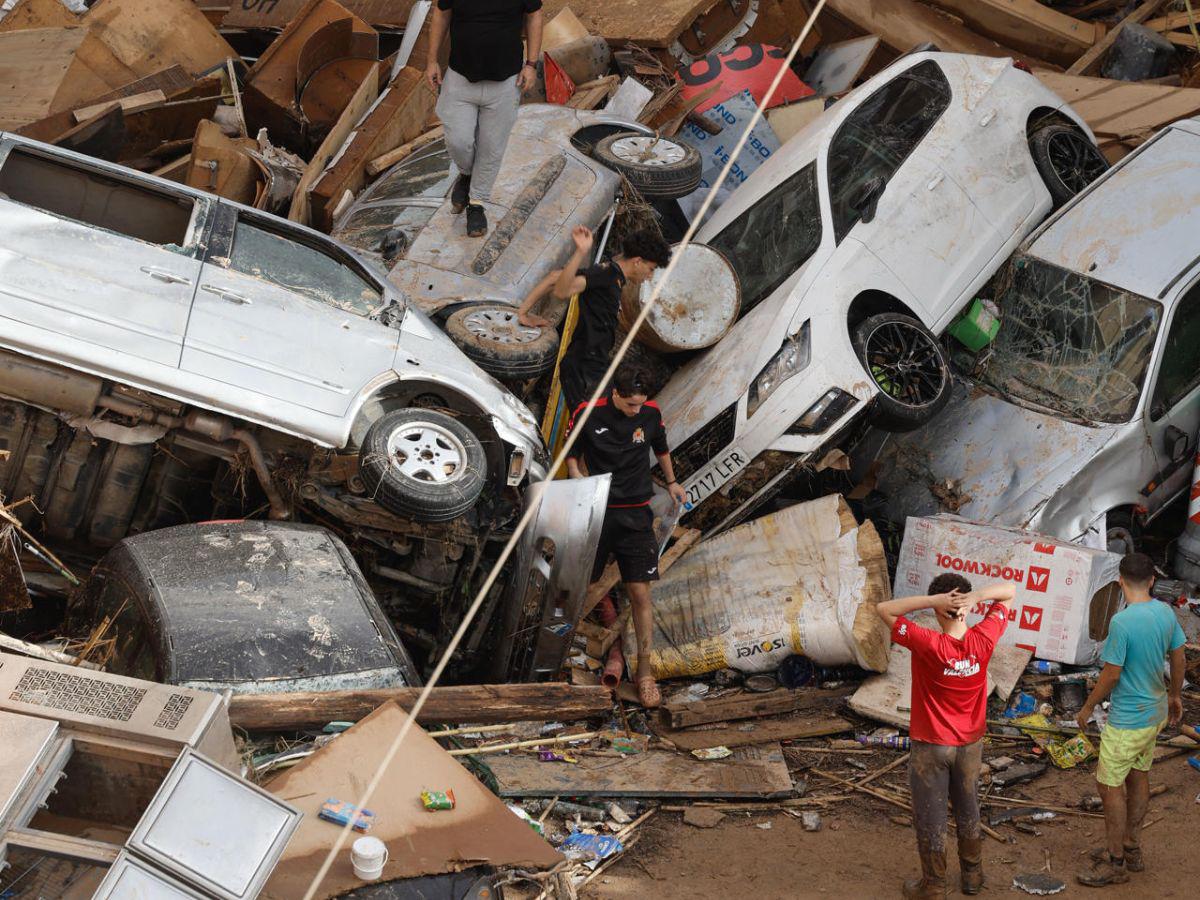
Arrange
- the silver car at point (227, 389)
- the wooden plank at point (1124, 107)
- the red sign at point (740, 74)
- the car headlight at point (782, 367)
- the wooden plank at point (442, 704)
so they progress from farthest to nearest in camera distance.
→ the red sign at point (740, 74) → the wooden plank at point (1124, 107) → the car headlight at point (782, 367) → the silver car at point (227, 389) → the wooden plank at point (442, 704)

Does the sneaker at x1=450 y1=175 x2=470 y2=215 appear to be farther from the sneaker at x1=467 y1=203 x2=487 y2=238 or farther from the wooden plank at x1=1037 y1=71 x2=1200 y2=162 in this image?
the wooden plank at x1=1037 y1=71 x2=1200 y2=162

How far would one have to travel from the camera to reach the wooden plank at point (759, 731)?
7.07 metres

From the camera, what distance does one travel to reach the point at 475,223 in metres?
8.70

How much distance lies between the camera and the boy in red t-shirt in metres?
5.54

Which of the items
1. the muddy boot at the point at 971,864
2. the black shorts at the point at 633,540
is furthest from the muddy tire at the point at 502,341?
the muddy boot at the point at 971,864

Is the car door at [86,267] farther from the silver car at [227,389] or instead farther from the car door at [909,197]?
the car door at [909,197]

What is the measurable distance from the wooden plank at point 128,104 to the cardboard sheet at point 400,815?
21.5ft

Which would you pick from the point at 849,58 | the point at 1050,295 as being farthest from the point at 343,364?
the point at 849,58

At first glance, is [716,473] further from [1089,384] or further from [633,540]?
[1089,384]

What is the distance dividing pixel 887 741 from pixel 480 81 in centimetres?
447

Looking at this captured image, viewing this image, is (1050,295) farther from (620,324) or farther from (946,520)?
(620,324)

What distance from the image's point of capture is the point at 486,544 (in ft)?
23.5

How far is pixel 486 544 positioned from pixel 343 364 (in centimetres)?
116

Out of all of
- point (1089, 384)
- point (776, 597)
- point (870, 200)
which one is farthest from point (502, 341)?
point (1089, 384)
